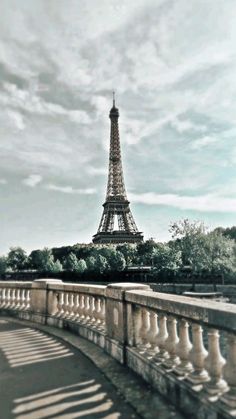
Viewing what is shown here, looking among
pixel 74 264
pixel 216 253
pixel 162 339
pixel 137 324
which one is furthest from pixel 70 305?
pixel 74 264

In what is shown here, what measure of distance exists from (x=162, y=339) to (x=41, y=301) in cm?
607

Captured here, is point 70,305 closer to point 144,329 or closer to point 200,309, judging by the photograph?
point 144,329

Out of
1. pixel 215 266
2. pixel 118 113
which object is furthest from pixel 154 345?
pixel 118 113

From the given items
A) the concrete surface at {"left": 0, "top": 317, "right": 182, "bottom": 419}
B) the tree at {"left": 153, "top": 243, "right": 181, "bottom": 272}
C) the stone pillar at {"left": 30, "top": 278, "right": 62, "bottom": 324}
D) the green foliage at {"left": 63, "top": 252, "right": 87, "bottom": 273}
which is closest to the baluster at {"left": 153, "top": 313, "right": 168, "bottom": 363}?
the concrete surface at {"left": 0, "top": 317, "right": 182, "bottom": 419}

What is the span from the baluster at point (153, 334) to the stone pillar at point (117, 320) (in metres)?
0.49

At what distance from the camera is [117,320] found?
20.0 feet

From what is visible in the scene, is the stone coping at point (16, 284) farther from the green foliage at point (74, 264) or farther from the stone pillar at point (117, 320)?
the green foliage at point (74, 264)

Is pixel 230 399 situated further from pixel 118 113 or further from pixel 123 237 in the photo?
pixel 118 113

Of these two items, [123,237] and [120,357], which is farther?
[123,237]

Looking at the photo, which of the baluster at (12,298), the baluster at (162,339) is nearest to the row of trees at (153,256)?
the baluster at (12,298)

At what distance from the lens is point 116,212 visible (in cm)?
8119

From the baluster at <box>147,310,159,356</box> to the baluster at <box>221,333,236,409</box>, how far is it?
1699mm

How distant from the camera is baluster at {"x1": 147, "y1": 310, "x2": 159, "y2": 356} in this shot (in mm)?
4984

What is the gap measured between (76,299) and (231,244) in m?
45.8
